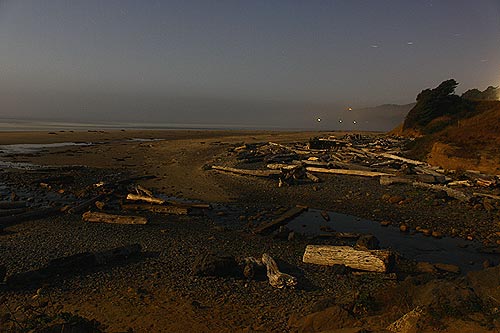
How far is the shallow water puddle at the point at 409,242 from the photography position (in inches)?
344

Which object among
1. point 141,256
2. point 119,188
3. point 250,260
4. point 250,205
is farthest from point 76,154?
point 250,260

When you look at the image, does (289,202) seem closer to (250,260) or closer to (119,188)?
(250,260)

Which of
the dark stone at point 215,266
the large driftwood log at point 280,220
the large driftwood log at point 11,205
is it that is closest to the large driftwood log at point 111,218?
the large driftwood log at point 11,205

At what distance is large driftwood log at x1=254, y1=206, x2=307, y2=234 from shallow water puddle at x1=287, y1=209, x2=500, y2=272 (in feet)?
0.75

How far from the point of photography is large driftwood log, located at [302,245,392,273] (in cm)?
763

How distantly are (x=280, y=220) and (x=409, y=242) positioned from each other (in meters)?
4.44

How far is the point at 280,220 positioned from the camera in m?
12.0

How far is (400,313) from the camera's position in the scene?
470 centimetres

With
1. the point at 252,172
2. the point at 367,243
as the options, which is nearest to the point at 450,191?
the point at 367,243

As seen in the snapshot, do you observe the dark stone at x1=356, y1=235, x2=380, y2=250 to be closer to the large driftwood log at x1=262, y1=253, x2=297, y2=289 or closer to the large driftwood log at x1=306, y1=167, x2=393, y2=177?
the large driftwood log at x1=262, y1=253, x2=297, y2=289

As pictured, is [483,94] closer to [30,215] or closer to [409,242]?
[409,242]

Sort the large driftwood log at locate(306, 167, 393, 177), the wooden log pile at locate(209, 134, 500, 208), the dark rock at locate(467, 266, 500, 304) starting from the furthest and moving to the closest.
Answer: the large driftwood log at locate(306, 167, 393, 177), the wooden log pile at locate(209, 134, 500, 208), the dark rock at locate(467, 266, 500, 304)

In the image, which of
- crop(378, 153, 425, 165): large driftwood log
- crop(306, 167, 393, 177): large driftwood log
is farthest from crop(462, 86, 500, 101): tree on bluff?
crop(306, 167, 393, 177): large driftwood log

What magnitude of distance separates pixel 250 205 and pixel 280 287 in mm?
7683
